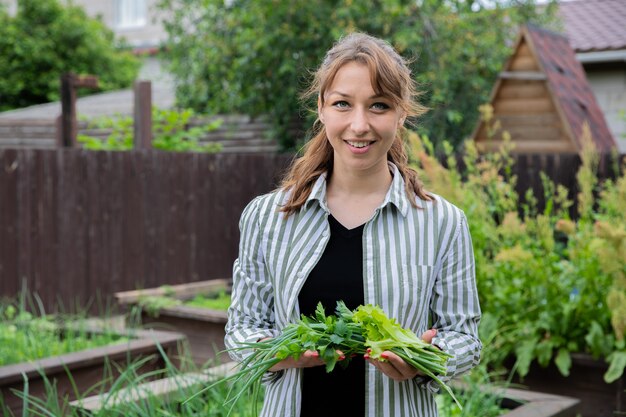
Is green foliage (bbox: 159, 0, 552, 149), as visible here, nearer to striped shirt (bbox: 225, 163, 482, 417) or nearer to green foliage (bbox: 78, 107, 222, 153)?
green foliage (bbox: 78, 107, 222, 153)

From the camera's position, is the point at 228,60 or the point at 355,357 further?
the point at 228,60

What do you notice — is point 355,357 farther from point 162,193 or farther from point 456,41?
point 456,41

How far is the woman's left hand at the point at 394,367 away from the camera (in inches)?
79.9

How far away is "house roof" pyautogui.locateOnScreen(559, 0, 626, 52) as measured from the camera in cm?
1322

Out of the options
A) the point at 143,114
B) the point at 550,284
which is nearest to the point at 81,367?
the point at 550,284

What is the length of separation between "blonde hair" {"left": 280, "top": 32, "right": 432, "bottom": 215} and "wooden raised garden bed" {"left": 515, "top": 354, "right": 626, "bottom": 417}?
9.39ft

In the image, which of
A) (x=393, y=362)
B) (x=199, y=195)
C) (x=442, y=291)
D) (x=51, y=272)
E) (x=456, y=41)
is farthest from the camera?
(x=456, y=41)

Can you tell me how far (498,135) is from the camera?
952cm

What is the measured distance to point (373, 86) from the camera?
88.4 inches

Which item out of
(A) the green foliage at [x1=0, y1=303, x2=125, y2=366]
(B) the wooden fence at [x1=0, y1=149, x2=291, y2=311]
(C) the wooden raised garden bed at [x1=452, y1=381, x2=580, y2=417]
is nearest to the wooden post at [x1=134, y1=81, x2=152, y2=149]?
(B) the wooden fence at [x1=0, y1=149, x2=291, y2=311]

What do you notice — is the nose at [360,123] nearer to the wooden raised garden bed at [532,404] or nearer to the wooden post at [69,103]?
the wooden raised garden bed at [532,404]

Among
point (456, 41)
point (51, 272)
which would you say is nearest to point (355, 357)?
point (51, 272)

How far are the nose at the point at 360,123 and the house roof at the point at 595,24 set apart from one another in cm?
1153

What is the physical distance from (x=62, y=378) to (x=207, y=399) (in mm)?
1066
